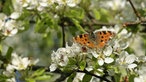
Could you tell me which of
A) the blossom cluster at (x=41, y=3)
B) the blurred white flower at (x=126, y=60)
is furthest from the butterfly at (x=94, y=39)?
the blossom cluster at (x=41, y=3)

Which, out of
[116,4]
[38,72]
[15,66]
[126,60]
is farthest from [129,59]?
[116,4]

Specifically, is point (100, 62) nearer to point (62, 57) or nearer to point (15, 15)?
point (62, 57)

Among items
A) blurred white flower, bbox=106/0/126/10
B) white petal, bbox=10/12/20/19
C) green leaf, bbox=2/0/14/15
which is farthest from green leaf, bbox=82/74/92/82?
blurred white flower, bbox=106/0/126/10

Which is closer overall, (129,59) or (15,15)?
(129,59)

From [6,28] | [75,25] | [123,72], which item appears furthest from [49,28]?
[123,72]

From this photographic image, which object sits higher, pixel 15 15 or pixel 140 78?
pixel 15 15

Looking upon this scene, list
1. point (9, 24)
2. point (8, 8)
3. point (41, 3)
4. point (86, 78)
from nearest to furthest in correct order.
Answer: point (86, 78), point (41, 3), point (9, 24), point (8, 8)
